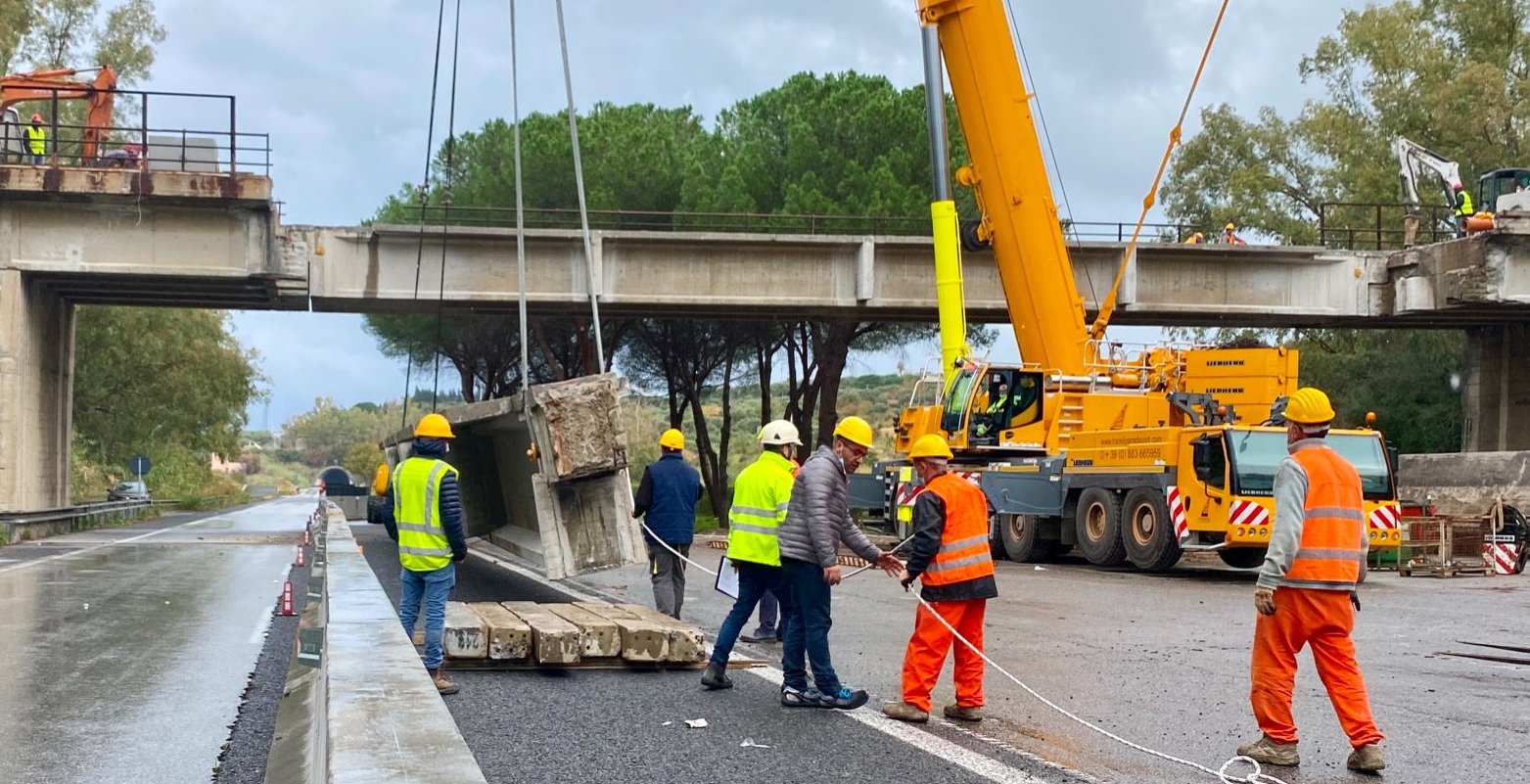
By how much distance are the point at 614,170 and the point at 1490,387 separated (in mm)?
23973

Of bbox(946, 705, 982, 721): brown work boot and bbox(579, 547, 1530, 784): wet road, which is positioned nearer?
bbox(579, 547, 1530, 784): wet road

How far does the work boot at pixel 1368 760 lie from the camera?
686cm

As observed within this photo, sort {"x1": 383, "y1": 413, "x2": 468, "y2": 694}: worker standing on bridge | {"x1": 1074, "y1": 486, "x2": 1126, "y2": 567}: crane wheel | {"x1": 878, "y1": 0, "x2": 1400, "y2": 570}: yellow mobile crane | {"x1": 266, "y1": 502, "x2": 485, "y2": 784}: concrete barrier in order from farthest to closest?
{"x1": 1074, "y1": 486, "x2": 1126, "y2": 567}: crane wheel < {"x1": 878, "y1": 0, "x2": 1400, "y2": 570}: yellow mobile crane < {"x1": 383, "y1": 413, "x2": 468, "y2": 694}: worker standing on bridge < {"x1": 266, "y1": 502, "x2": 485, "y2": 784}: concrete barrier

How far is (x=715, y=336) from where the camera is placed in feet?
158

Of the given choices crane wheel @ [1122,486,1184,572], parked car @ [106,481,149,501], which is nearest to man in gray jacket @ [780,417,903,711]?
crane wheel @ [1122,486,1184,572]

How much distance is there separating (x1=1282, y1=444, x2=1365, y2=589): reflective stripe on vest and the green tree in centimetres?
4576

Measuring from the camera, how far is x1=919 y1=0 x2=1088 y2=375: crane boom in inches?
877

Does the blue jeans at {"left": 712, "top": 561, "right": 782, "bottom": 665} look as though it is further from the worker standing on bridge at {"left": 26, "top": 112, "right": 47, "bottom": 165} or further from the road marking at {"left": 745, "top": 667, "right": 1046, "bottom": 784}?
the worker standing on bridge at {"left": 26, "top": 112, "right": 47, "bottom": 165}

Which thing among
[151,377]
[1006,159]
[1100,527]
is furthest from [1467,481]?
[151,377]

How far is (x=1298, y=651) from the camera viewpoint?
23.3ft

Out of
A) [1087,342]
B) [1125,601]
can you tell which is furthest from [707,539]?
[1125,601]

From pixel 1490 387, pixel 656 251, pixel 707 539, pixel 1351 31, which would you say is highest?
pixel 1351 31

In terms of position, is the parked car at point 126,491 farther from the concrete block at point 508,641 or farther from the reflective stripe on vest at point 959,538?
the reflective stripe on vest at point 959,538

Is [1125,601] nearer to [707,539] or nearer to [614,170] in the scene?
[707,539]
